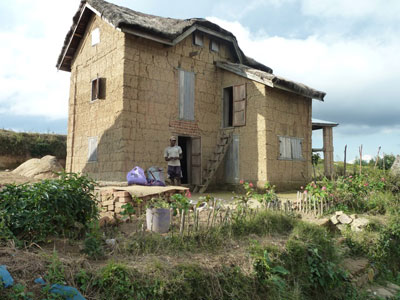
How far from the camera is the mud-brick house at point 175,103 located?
10.6 m

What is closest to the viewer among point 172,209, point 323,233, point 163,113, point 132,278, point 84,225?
point 132,278

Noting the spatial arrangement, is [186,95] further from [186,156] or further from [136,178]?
[136,178]

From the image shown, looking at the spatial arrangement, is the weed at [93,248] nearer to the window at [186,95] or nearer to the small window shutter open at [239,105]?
the window at [186,95]

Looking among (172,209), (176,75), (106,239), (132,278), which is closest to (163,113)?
(176,75)

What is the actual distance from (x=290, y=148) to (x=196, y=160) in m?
3.47

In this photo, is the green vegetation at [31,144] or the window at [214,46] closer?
the window at [214,46]

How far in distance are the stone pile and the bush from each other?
16.6 feet

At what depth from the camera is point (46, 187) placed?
13.9 feet

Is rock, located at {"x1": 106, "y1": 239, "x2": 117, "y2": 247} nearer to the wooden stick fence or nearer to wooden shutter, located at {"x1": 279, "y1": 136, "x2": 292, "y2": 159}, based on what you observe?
the wooden stick fence

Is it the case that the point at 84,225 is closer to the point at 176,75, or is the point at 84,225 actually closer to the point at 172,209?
the point at 172,209

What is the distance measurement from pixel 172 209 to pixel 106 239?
109 cm

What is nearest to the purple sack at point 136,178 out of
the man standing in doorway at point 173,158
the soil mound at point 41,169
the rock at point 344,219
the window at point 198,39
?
the man standing in doorway at point 173,158

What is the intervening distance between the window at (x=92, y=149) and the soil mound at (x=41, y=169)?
1044mm

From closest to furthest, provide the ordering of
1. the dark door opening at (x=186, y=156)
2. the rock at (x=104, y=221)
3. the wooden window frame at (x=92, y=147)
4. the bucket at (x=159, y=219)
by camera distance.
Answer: the bucket at (x=159, y=219), the rock at (x=104, y=221), the wooden window frame at (x=92, y=147), the dark door opening at (x=186, y=156)
